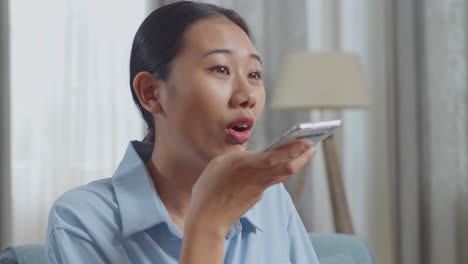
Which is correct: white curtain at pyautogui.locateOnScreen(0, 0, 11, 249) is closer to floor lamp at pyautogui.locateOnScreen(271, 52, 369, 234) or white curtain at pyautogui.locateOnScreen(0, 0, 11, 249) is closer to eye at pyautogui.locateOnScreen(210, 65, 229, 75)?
floor lamp at pyautogui.locateOnScreen(271, 52, 369, 234)

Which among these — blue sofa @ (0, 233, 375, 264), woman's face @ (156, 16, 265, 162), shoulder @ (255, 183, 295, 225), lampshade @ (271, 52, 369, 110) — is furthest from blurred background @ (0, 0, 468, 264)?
woman's face @ (156, 16, 265, 162)

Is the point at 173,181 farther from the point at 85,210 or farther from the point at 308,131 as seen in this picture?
the point at 308,131

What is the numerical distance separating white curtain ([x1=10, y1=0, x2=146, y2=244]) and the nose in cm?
199

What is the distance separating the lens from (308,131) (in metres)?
0.82

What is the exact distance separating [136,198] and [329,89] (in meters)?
1.92

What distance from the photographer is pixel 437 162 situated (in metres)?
3.22

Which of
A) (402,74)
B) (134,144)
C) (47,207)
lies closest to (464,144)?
(402,74)

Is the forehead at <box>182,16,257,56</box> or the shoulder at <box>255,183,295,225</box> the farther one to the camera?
the shoulder at <box>255,183,295,225</box>

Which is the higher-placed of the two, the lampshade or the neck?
the lampshade

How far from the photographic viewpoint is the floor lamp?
2912mm

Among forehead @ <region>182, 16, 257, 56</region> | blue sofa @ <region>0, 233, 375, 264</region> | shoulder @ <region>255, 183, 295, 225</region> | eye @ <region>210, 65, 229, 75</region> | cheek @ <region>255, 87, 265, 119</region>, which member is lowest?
blue sofa @ <region>0, 233, 375, 264</region>

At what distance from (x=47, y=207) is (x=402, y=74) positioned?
1566 millimetres

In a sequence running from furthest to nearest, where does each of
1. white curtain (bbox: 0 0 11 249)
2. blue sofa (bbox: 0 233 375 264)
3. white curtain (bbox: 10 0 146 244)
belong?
white curtain (bbox: 10 0 146 244) → white curtain (bbox: 0 0 11 249) → blue sofa (bbox: 0 233 375 264)

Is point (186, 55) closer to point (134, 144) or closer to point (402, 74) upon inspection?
point (134, 144)
